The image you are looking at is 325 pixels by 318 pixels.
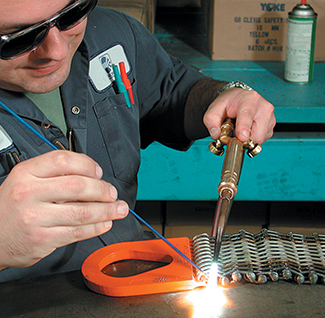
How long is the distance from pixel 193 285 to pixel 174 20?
6.54ft

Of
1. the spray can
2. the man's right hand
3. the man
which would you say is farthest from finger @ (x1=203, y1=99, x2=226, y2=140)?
the spray can

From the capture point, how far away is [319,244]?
2.55ft

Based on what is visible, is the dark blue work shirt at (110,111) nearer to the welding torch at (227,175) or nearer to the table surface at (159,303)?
the table surface at (159,303)

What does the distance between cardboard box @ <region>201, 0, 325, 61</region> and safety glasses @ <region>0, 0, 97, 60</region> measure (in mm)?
995

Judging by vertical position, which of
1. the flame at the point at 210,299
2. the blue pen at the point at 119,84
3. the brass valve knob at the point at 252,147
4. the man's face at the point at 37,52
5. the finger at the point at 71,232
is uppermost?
the man's face at the point at 37,52

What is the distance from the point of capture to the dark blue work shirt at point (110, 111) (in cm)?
87

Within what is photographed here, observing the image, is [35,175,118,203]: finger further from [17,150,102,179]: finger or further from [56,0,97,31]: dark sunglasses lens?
[56,0,97,31]: dark sunglasses lens

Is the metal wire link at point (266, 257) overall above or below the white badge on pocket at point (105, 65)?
below

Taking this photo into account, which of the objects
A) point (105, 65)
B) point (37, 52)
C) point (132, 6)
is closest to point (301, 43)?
point (132, 6)

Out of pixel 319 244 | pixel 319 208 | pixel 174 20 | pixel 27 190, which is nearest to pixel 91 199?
pixel 27 190

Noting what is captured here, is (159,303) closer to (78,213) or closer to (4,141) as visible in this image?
(78,213)

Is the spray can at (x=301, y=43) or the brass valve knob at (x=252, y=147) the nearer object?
the brass valve knob at (x=252, y=147)

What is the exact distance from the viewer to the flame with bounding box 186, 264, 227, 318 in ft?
2.15

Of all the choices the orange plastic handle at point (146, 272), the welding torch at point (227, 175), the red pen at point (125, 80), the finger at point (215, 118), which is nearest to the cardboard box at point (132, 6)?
the red pen at point (125, 80)
